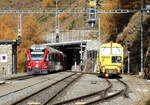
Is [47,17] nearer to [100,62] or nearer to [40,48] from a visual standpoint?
[40,48]

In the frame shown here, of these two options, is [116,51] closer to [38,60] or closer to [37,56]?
[38,60]

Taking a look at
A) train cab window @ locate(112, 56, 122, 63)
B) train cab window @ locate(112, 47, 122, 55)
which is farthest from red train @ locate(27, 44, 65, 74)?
train cab window @ locate(112, 56, 122, 63)

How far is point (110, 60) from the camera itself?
2205cm

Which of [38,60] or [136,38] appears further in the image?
[136,38]

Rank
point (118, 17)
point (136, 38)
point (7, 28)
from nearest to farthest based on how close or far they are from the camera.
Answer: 1. point (136, 38)
2. point (118, 17)
3. point (7, 28)

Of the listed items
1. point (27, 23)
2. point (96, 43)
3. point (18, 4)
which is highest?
point (18, 4)

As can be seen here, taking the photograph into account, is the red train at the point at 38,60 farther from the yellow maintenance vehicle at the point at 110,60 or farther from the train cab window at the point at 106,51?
the train cab window at the point at 106,51

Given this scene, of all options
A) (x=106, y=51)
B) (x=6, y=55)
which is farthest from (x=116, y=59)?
(x=6, y=55)

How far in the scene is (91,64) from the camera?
45.6 meters

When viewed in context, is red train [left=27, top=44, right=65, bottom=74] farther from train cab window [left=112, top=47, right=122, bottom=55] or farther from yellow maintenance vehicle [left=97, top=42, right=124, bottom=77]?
train cab window [left=112, top=47, right=122, bottom=55]

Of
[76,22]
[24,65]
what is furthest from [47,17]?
[24,65]

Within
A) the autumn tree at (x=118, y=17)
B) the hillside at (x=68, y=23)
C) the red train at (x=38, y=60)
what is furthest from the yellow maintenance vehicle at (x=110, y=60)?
the autumn tree at (x=118, y=17)

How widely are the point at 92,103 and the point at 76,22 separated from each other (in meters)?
77.9

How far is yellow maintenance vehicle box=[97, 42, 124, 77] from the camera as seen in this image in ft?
71.3
